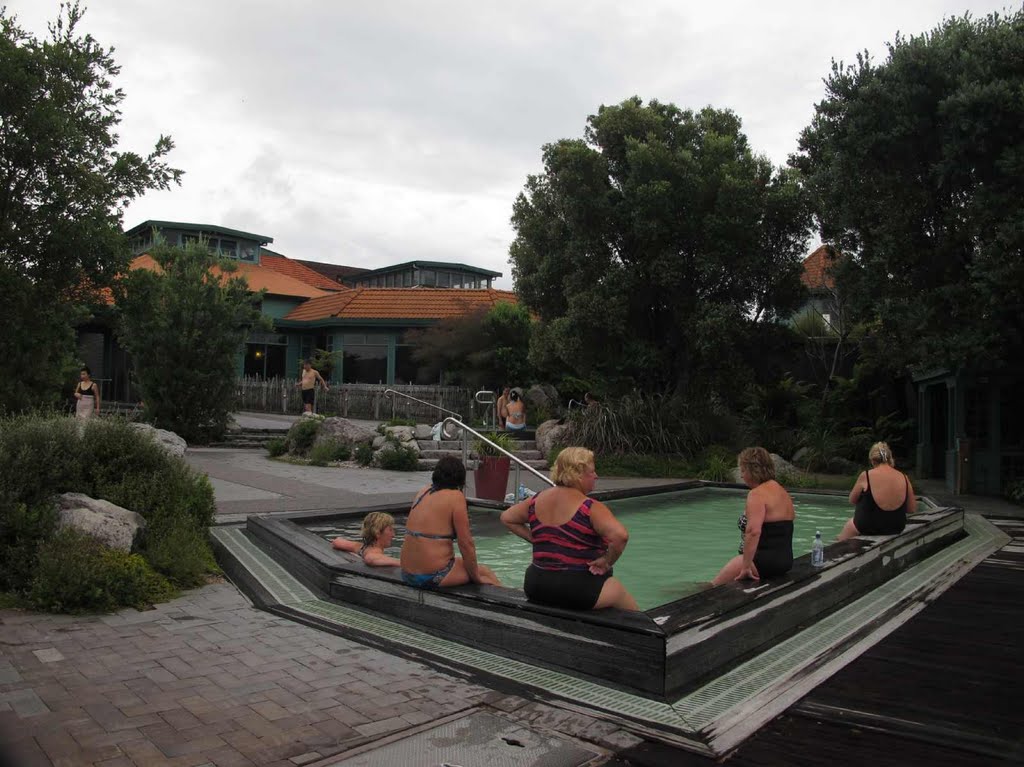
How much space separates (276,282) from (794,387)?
66.1 feet

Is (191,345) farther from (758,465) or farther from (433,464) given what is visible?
Answer: (758,465)

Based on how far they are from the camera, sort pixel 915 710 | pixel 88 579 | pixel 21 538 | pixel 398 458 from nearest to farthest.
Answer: pixel 915 710 → pixel 88 579 → pixel 21 538 → pixel 398 458

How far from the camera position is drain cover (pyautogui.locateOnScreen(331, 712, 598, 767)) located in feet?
9.70

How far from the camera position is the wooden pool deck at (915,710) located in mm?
3039

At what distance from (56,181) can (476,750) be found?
8.65 meters

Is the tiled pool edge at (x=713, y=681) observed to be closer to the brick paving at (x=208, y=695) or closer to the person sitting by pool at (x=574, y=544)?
the brick paving at (x=208, y=695)

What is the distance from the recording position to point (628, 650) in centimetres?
376

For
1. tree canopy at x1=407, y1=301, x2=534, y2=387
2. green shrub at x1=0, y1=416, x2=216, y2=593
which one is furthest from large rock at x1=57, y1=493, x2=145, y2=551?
tree canopy at x1=407, y1=301, x2=534, y2=387

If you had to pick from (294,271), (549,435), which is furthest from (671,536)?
(294,271)

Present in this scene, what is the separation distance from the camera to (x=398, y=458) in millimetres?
14688

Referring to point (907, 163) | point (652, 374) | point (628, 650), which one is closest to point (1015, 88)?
point (907, 163)

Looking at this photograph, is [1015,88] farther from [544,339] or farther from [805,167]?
[544,339]

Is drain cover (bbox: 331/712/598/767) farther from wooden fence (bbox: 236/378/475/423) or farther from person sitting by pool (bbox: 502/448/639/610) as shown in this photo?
wooden fence (bbox: 236/378/475/423)

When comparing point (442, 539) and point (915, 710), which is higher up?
point (442, 539)
